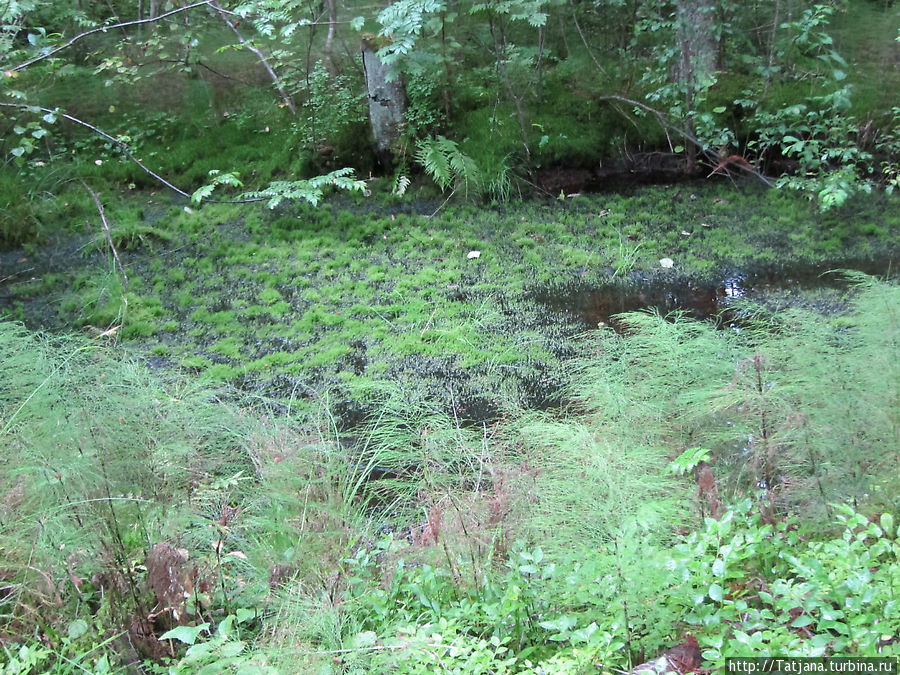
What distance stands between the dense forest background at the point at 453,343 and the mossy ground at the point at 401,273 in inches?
1.3

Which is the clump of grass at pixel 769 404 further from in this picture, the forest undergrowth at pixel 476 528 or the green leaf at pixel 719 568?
the green leaf at pixel 719 568

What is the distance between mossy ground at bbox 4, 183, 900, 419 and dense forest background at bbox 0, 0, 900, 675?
33 millimetres

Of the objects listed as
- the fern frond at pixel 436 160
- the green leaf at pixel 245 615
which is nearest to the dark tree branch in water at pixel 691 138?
the fern frond at pixel 436 160

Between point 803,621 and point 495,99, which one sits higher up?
point 495,99

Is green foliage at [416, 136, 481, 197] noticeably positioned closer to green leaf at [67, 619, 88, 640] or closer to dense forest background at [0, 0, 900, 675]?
dense forest background at [0, 0, 900, 675]

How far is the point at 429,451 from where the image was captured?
3.41 m

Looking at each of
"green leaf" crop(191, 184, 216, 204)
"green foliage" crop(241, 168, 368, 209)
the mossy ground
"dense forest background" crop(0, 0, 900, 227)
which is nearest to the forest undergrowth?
the mossy ground

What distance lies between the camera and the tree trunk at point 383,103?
7770 mm

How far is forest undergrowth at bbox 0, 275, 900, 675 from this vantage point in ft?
7.17

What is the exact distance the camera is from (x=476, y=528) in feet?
9.65

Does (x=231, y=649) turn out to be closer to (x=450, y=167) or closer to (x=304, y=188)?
(x=304, y=188)

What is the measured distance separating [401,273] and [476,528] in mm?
3771

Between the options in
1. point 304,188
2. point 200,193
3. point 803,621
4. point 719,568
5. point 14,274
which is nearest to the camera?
point 803,621

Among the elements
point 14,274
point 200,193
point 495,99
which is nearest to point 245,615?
point 200,193
